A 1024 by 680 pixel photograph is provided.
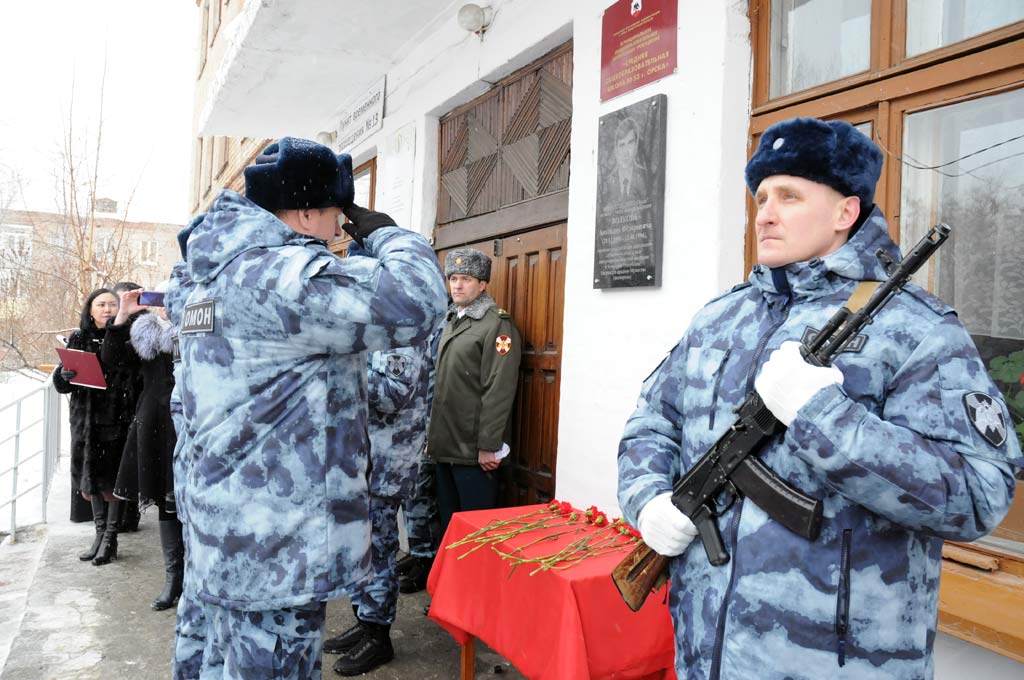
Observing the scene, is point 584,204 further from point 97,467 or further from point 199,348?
point 97,467

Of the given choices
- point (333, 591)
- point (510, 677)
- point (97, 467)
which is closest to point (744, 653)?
point (333, 591)

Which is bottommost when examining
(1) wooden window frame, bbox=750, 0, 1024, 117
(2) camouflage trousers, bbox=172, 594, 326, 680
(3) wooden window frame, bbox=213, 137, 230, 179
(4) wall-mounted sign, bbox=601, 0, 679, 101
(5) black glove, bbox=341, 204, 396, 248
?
(2) camouflage trousers, bbox=172, 594, 326, 680

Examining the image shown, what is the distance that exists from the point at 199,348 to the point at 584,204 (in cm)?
206

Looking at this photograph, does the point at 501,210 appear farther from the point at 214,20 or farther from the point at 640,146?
the point at 214,20

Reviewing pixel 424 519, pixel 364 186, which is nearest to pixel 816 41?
pixel 424 519

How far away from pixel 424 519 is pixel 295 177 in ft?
9.40

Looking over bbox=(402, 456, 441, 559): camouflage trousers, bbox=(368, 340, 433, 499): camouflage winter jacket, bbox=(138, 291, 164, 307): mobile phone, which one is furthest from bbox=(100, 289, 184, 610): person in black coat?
bbox=(368, 340, 433, 499): camouflage winter jacket

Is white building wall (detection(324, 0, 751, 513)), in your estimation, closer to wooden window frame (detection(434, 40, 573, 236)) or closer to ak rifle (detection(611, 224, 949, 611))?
wooden window frame (detection(434, 40, 573, 236))

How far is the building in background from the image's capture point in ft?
6.83

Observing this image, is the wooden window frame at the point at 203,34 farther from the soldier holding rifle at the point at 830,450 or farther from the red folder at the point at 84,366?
the soldier holding rifle at the point at 830,450

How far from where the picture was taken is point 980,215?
2.15m

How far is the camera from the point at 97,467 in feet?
15.5

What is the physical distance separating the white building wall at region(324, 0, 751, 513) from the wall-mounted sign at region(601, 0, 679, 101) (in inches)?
1.8

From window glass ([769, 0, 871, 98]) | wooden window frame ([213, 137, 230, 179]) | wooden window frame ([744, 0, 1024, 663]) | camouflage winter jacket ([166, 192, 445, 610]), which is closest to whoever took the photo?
camouflage winter jacket ([166, 192, 445, 610])
